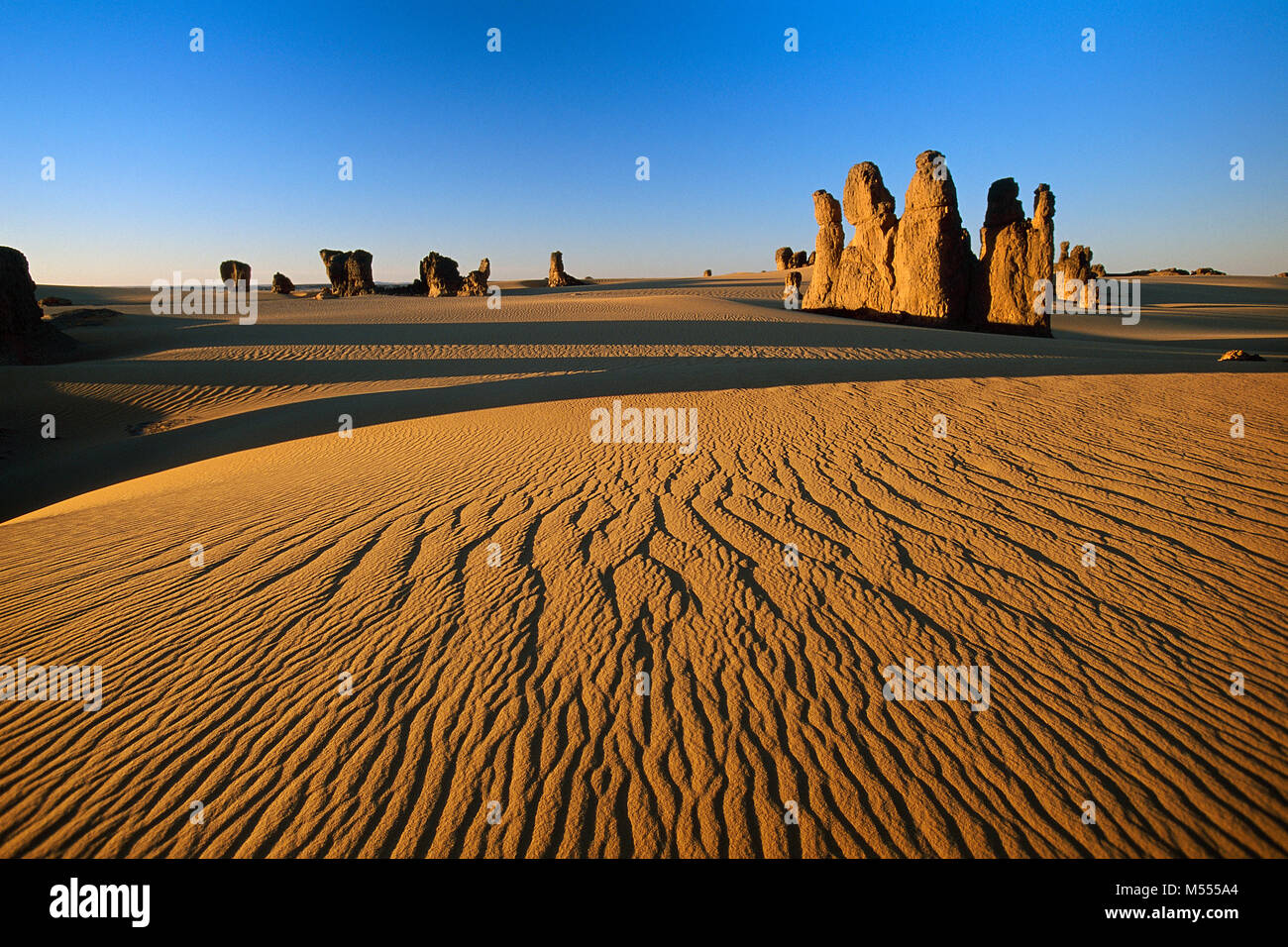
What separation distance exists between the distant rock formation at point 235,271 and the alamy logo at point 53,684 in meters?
64.1

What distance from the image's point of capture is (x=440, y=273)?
163ft

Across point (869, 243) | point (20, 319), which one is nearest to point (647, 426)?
point (869, 243)

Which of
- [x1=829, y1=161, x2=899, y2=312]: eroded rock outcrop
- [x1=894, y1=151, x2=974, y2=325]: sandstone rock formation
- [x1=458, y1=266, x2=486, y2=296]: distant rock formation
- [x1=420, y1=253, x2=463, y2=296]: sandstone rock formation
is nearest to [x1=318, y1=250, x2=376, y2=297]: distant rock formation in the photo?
[x1=420, y1=253, x2=463, y2=296]: sandstone rock formation

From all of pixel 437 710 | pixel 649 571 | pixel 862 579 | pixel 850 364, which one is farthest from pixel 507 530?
pixel 850 364

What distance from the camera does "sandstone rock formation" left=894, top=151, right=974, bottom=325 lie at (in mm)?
21156

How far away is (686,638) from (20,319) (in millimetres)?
29021

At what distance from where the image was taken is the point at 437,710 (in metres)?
3.56

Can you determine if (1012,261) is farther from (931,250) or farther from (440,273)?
(440,273)

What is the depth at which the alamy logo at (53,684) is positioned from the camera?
12.8 ft

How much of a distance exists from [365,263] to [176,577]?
54.4m

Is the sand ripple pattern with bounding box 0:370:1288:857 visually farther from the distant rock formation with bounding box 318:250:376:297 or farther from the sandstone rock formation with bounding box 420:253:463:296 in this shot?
the distant rock formation with bounding box 318:250:376:297

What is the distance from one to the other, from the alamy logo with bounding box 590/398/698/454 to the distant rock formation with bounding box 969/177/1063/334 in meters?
19.2
